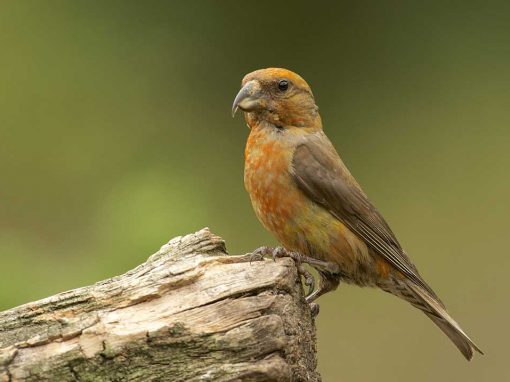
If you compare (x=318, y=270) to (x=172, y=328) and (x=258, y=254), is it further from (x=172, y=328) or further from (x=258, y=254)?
(x=172, y=328)

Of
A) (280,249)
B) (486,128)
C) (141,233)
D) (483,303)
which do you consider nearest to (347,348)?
(483,303)

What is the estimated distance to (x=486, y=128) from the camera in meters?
6.36

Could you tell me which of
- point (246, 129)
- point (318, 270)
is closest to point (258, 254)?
point (318, 270)

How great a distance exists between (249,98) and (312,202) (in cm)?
54

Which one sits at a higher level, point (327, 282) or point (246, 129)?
point (246, 129)

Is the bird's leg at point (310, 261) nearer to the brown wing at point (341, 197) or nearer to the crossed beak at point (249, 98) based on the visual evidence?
the brown wing at point (341, 197)

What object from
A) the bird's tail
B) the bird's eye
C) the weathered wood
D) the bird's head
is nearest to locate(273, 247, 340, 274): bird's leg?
the weathered wood

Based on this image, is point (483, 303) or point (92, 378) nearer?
point (92, 378)

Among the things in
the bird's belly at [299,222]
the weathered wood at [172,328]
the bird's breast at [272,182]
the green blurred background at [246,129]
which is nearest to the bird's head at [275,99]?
the bird's breast at [272,182]

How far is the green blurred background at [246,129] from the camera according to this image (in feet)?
19.2

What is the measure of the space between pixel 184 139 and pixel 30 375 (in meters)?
3.48

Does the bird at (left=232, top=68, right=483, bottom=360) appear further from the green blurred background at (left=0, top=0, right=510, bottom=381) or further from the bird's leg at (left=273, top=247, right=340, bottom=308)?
the green blurred background at (left=0, top=0, right=510, bottom=381)

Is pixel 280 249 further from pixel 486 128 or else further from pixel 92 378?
pixel 486 128

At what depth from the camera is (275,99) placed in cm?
407
